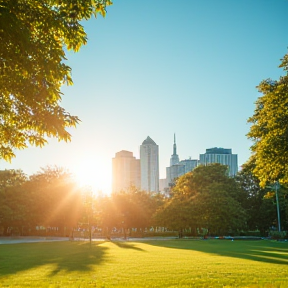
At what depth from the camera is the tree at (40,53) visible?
7957mm

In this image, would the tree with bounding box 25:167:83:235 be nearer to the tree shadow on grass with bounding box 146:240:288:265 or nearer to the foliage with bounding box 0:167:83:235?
the foliage with bounding box 0:167:83:235

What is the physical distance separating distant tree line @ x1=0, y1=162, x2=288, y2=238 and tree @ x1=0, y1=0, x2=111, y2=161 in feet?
149

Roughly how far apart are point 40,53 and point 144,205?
7149 cm

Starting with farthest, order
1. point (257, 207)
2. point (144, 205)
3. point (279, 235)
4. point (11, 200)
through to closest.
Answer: point (144, 205) < point (257, 207) < point (11, 200) < point (279, 235)

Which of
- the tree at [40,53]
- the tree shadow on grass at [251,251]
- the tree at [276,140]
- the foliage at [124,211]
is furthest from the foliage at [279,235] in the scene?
the tree at [40,53]

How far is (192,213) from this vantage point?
62969 millimetres

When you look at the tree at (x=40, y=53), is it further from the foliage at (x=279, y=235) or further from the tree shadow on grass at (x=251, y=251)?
the foliage at (x=279, y=235)

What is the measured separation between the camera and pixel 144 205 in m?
78.0

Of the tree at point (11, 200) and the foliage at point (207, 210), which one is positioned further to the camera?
the foliage at point (207, 210)

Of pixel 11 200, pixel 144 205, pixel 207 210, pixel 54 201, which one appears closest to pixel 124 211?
pixel 144 205

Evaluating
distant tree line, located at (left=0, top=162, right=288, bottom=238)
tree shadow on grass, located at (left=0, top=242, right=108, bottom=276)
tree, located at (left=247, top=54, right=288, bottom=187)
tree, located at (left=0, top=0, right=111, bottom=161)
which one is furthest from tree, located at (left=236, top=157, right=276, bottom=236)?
tree, located at (left=0, top=0, right=111, bottom=161)

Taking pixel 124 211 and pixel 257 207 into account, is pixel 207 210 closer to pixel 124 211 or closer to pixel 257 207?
pixel 257 207

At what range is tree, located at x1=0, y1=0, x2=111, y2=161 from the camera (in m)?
7.96

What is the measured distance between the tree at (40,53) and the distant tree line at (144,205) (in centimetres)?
4550
